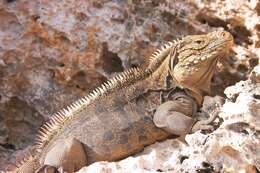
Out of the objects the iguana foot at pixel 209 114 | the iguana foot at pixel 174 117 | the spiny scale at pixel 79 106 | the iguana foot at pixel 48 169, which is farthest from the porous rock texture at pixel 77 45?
the iguana foot at pixel 48 169

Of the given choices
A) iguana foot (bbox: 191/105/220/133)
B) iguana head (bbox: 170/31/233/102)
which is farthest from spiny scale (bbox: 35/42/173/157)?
iguana foot (bbox: 191/105/220/133)

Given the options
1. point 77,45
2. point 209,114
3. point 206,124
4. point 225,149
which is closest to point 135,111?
point 209,114

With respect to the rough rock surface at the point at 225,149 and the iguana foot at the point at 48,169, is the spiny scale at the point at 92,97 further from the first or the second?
the rough rock surface at the point at 225,149

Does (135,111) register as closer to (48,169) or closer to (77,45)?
(48,169)

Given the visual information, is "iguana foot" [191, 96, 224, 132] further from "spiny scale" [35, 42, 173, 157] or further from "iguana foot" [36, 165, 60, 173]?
"iguana foot" [36, 165, 60, 173]

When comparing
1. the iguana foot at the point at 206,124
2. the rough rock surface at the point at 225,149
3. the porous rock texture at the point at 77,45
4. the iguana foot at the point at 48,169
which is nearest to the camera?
the rough rock surface at the point at 225,149

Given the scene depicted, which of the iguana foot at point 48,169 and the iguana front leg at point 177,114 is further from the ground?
the iguana front leg at point 177,114
